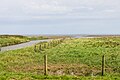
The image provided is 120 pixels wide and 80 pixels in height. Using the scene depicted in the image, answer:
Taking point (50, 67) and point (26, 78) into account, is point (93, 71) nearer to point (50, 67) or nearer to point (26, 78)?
point (50, 67)

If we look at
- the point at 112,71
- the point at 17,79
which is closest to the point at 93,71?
the point at 112,71

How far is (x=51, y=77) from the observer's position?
24609 mm

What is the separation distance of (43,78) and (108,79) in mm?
4838

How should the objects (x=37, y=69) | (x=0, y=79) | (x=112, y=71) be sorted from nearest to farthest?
(x=0, y=79) → (x=112, y=71) → (x=37, y=69)

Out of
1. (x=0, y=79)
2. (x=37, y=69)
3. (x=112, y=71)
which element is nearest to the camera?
(x=0, y=79)

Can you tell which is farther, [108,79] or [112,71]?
[112,71]

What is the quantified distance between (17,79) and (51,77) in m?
2.69

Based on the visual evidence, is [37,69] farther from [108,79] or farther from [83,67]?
[108,79]

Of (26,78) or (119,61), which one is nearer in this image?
(26,78)

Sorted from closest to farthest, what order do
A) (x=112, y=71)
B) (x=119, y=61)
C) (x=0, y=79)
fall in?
(x=0, y=79), (x=112, y=71), (x=119, y=61)

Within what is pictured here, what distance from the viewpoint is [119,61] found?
123ft

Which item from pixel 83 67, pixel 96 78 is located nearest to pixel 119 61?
pixel 83 67

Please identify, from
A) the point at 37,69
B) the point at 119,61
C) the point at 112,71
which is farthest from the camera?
the point at 119,61

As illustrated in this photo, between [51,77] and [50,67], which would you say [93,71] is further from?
[51,77]
